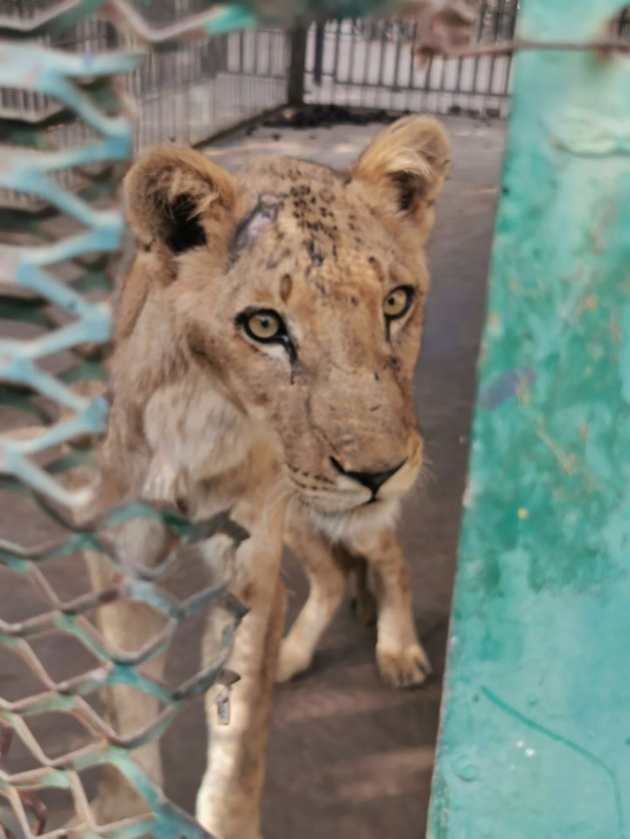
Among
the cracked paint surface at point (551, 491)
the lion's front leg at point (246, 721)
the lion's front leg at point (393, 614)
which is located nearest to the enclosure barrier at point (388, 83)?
the lion's front leg at point (393, 614)

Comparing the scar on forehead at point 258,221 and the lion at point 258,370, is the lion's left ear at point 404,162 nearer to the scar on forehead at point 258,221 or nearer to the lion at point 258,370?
the lion at point 258,370

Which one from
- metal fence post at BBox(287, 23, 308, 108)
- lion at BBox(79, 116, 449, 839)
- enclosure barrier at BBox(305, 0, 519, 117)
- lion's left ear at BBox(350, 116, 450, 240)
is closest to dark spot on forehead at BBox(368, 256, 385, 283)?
lion at BBox(79, 116, 449, 839)

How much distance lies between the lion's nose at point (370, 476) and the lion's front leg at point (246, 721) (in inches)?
19.5

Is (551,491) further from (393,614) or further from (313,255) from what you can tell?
(393,614)

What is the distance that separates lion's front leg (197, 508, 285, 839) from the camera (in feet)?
6.10

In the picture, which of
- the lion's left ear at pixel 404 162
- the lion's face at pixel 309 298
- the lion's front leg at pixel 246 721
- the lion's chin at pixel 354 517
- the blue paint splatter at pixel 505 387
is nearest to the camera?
the blue paint splatter at pixel 505 387

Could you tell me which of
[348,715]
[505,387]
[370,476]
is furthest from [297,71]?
[505,387]

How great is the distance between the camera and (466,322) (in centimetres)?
492

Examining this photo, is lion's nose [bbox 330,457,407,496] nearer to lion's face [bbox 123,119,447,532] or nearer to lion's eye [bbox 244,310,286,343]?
lion's face [bbox 123,119,447,532]

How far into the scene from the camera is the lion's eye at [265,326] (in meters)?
1.41

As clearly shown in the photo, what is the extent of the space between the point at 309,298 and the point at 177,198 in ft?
0.95

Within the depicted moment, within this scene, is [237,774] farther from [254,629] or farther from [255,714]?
[254,629]

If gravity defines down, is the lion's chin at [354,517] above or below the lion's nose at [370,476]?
below

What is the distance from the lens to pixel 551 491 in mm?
1088
